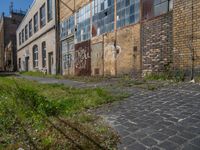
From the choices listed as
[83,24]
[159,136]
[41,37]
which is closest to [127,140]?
[159,136]

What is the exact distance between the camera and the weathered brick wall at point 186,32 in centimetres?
712

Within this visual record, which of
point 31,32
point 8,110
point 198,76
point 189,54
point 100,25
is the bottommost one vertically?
point 8,110

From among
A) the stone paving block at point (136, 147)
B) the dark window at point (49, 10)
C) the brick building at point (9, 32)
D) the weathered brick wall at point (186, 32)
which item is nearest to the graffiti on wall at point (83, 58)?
the dark window at point (49, 10)

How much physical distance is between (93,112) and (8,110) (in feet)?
5.90

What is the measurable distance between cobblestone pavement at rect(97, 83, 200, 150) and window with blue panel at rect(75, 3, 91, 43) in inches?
384

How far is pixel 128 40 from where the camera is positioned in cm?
1041

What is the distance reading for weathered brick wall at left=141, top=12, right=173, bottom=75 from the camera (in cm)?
820

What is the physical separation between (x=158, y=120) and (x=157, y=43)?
550cm

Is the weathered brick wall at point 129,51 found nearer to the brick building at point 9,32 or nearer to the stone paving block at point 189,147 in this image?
the stone paving block at point 189,147

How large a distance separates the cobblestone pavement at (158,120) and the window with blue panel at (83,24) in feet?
32.0

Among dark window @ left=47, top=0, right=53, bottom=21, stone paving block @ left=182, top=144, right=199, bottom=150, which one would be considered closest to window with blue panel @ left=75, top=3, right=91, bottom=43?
dark window @ left=47, top=0, right=53, bottom=21

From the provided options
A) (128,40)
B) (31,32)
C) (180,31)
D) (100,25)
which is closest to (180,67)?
(180,31)

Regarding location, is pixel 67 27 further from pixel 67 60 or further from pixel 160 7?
pixel 160 7

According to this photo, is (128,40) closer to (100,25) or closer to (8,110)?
(100,25)
